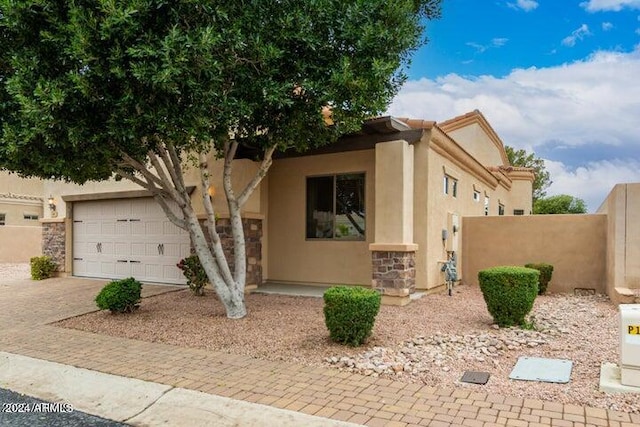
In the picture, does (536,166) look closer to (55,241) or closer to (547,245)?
(547,245)

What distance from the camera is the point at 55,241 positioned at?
46.5 feet

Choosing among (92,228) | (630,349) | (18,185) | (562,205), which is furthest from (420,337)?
(562,205)

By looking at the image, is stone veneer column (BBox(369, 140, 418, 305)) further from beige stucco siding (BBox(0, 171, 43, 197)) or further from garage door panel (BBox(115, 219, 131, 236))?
beige stucco siding (BBox(0, 171, 43, 197))

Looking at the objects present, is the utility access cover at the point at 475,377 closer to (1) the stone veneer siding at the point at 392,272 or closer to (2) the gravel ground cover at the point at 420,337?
(2) the gravel ground cover at the point at 420,337

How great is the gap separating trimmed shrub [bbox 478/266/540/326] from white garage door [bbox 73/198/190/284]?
7.41m

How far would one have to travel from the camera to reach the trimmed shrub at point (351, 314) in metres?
6.00

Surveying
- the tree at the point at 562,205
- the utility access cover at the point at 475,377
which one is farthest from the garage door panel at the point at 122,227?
the tree at the point at 562,205

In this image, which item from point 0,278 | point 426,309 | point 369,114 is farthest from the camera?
point 0,278

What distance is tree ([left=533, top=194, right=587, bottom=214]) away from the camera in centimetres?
2948

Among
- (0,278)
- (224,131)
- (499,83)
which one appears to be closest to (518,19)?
(499,83)

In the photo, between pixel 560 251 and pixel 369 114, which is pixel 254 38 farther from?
pixel 560 251

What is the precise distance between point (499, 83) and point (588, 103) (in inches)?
165

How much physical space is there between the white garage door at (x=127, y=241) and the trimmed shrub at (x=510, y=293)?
741 centimetres

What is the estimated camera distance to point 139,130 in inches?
251
